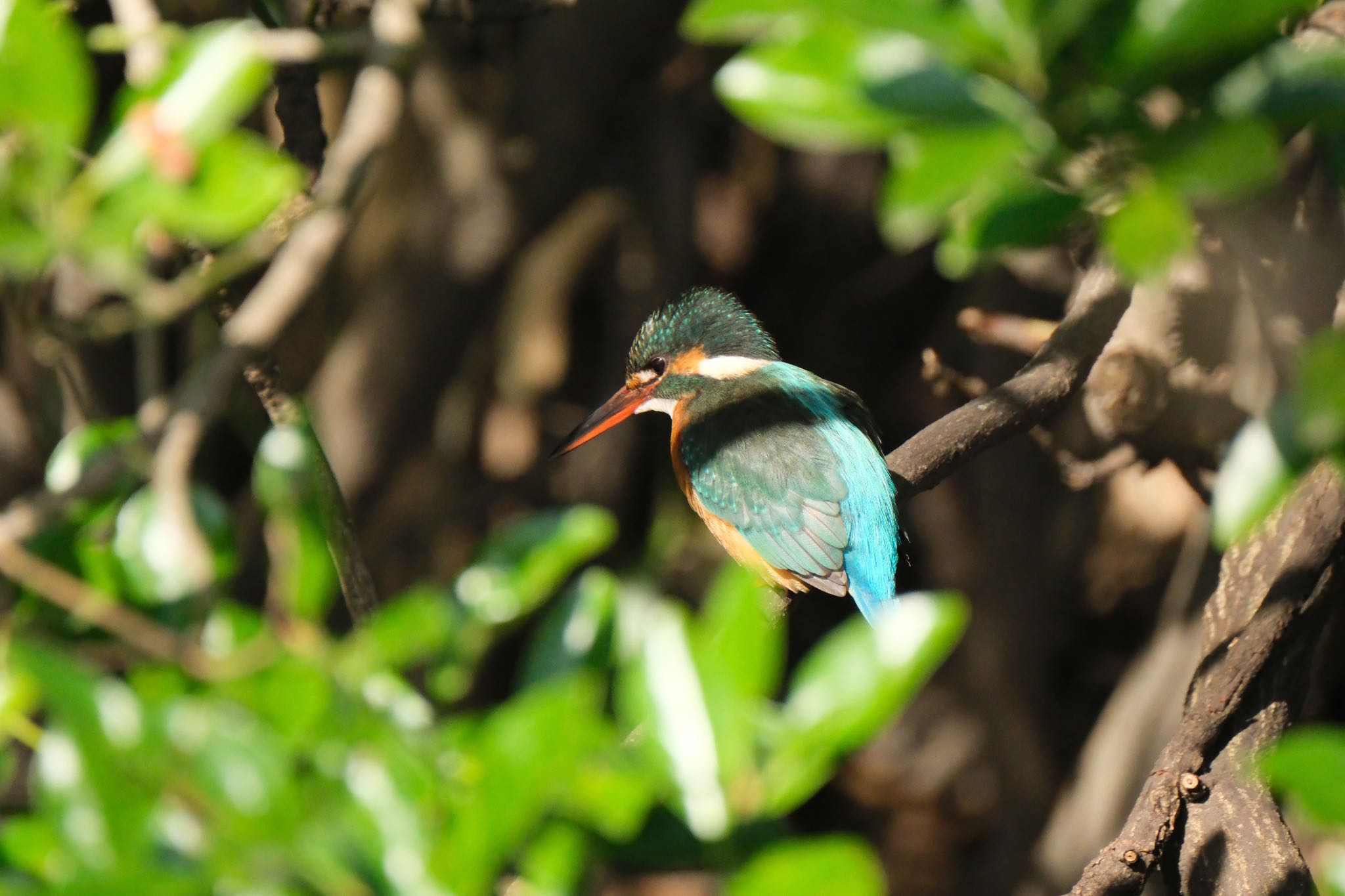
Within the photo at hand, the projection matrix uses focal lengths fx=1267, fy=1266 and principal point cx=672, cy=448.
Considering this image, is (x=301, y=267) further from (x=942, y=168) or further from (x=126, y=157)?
(x=942, y=168)

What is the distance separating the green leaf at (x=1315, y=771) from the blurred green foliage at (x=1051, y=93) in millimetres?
188

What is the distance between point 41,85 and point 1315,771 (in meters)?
0.58

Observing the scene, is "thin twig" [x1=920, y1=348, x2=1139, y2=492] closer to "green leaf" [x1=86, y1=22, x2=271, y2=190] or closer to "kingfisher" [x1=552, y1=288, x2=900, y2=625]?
"kingfisher" [x1=552, y1=288, x2=900, y2=625]

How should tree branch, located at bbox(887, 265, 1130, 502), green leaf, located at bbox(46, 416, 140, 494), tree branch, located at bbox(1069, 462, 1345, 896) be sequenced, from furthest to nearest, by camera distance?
tree branch, located at bbox(887, 265, 1130, 502)
tree branch, located at bbox(1069, 462, 1345, 896)
green leaf, located at bbox(46, 416, 140, 494)

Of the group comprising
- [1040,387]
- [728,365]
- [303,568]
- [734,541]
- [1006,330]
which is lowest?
[734,541]

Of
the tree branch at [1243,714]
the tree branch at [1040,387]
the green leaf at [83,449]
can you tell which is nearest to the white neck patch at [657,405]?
the tree branch at [1040,387]

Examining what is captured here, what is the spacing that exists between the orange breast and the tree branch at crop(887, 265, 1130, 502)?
0.61m

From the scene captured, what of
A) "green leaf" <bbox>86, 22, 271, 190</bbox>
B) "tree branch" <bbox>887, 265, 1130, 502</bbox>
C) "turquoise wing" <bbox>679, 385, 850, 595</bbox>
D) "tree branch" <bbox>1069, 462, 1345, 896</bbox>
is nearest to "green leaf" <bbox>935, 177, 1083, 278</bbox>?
"green leaf" <bbox>86, 22, 271, 190</bbox>

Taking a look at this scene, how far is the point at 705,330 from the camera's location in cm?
256

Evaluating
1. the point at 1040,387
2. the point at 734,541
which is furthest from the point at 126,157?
the point at 734,541

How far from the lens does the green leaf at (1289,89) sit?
1.53ft

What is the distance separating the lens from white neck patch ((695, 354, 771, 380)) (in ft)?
8.48

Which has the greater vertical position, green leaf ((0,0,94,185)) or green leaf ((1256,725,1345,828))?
green leaf ((0,0,94,185))

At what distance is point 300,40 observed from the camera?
2.73ft
